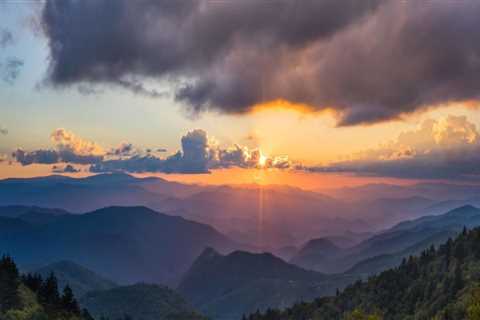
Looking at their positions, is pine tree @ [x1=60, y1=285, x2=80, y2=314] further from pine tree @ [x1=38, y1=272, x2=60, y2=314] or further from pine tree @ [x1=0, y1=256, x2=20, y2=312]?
pine tree @ [x1=0, y1=256, x2=20, y2=312]

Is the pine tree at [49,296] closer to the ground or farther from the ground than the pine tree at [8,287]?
closer to the ground

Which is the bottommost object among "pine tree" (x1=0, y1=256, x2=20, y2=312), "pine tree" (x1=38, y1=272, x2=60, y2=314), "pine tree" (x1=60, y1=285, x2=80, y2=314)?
"pine tree" (x1=60, y1=285, x2=80, y2=314)

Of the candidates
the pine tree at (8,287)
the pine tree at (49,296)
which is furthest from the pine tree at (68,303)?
the pine tree at (8,287)

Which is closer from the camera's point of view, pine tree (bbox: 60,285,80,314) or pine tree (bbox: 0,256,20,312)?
pine tree (bbox: 0,256,20,312)

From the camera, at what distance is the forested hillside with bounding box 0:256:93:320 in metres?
147

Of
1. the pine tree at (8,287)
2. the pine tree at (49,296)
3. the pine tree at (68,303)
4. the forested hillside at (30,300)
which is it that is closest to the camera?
the forested hillside at (30,300)

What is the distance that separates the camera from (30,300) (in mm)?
170875

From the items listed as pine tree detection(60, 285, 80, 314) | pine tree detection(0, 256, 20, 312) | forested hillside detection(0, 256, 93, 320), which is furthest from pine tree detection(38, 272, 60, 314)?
pine tree detection(0, 256, 20, 312)

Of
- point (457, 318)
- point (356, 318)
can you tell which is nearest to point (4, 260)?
point (356, 318)

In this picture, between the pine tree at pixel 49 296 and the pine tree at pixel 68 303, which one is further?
the pine tree at pixel 68 303

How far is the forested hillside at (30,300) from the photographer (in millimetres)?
147250

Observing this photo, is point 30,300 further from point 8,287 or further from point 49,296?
point 49,296

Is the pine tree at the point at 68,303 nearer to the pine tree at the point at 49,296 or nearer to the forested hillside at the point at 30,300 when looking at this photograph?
the forested hillside at the point at 30,300

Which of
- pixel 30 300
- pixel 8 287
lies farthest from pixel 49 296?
pixel 8 287
